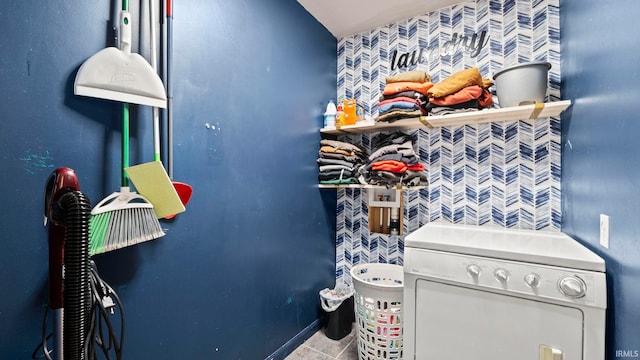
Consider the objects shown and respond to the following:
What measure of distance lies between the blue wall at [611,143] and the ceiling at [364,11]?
2.81 feet

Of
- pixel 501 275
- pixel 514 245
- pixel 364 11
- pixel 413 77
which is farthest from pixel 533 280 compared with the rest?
pixel 364 11

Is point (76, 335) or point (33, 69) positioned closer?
point (76, 335)

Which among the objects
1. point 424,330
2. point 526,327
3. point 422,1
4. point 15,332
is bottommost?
point 424,330

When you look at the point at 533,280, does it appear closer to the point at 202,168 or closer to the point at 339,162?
the point at 339,162

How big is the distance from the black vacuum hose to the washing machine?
115cm

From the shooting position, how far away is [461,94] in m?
1.60

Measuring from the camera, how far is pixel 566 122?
1.51m

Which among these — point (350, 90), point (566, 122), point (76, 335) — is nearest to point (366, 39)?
point (350, 90)

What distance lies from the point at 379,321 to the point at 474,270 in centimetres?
72

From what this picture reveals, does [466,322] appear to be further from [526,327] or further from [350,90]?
[350,90]

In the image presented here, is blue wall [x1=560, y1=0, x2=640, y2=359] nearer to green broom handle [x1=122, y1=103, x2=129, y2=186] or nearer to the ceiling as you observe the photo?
the ceiling

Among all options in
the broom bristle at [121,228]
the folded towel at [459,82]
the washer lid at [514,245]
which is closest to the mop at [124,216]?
the broom bristle at [121,228]

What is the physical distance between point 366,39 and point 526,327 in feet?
6.94

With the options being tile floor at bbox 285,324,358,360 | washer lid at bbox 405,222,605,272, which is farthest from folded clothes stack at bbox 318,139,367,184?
tile floor at bbox 285,324,358,360
